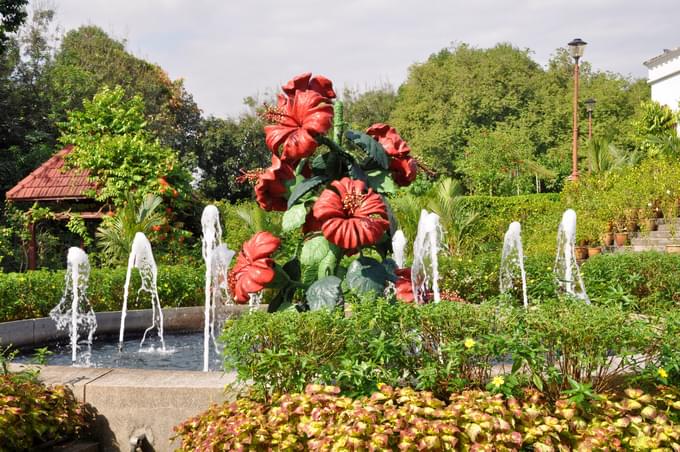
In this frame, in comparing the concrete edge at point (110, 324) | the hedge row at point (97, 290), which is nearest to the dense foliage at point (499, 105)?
the hedge row at point (97, 290)

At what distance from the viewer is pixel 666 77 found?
2322 cm

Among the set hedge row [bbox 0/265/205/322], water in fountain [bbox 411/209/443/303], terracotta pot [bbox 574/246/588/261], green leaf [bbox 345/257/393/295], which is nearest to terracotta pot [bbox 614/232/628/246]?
terracotta pot [bbox 574/246/588/261]

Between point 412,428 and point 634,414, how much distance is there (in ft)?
2.83

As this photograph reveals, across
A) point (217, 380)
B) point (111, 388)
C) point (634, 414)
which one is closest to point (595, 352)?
point (634, 414)

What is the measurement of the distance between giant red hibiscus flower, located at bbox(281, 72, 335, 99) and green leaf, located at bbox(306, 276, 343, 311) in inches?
32.0

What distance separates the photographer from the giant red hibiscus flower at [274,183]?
3.07 meters

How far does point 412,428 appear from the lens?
2424 mm

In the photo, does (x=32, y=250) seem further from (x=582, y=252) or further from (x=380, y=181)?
(x=380, y=181)

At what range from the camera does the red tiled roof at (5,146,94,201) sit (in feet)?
44.1

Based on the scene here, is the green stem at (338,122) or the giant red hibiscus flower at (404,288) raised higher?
the green stem at (338,122)

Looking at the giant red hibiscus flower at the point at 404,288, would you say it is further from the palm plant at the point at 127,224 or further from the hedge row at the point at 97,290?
the palm plant at the point at 127,224

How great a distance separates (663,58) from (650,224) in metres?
13.9

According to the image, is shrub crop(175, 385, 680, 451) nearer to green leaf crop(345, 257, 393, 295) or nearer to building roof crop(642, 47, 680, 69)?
green leaf crop(345, 257, 393, 295)

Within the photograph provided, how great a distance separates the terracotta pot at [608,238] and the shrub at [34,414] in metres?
10.2
